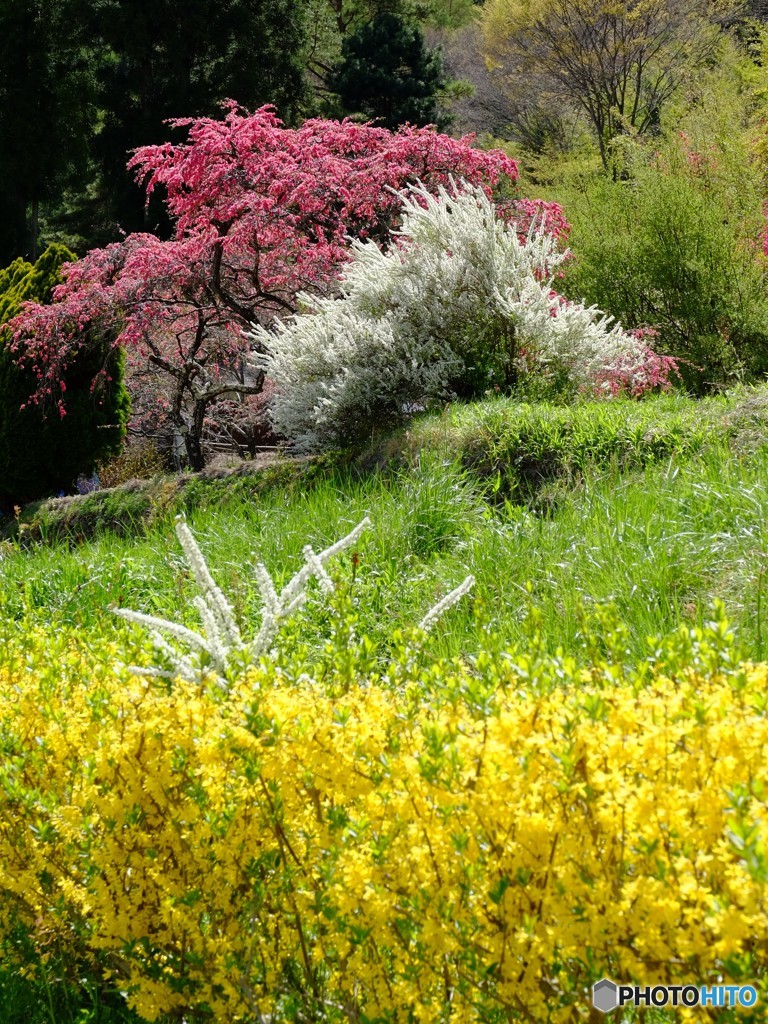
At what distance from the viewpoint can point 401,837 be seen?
1546mm

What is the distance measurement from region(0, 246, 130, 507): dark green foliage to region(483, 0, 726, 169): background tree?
13207 mm

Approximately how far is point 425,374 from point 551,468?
1.60 meters

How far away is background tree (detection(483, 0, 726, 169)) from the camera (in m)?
20.0

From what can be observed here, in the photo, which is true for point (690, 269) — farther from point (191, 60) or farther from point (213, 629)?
point (191, 60)

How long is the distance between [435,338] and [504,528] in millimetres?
2571

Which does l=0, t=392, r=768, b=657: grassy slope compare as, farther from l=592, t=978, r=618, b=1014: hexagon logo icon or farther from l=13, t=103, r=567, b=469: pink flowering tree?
l=13, t=103, r=567, b=469: pink flowering tree

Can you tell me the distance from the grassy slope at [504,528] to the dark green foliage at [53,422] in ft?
13.2

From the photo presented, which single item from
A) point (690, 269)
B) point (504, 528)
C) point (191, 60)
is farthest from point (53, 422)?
point (191, 60)

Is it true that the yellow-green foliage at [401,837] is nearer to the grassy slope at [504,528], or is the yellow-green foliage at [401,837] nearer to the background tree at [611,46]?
the grassy slope at [504,528]

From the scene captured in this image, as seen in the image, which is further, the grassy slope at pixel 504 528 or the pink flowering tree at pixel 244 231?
the pink flowering tree at pixel 244 231

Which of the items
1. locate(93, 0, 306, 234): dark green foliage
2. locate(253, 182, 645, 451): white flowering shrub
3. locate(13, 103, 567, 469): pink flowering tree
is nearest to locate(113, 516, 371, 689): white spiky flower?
locate(253, 182, 645, 451): white flowering shrub

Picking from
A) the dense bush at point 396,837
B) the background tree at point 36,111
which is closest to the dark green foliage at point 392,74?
the background tree at point 36,111

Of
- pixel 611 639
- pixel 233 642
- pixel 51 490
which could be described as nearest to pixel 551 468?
pixel 233 642

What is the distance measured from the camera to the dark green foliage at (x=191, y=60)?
71.1ft
